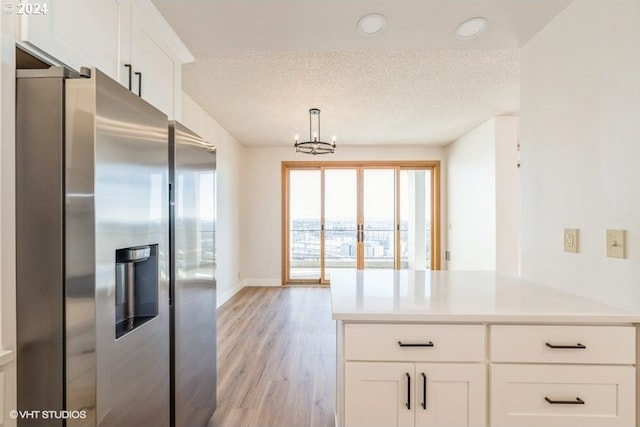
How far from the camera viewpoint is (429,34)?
193cm

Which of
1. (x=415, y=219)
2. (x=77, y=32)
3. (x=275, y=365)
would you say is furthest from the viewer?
(x=415, y=219)

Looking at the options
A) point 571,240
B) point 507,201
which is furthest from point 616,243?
point 507,201

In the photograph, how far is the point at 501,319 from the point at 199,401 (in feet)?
5.07

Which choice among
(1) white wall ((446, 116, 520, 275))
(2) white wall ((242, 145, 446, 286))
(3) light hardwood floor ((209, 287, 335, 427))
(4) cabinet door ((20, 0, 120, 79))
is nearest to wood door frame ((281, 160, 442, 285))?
(2) white wall ((242, 145, 446, 286))

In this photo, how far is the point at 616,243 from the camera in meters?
1.37

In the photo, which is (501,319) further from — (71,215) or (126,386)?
(71,215)

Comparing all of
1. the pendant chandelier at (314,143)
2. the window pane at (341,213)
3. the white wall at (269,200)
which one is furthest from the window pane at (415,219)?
the pendant chandelier at (314,143)

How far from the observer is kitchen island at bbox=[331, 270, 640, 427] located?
1238 mm

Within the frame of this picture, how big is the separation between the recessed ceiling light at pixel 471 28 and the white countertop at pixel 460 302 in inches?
54.7

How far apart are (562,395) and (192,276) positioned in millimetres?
1629

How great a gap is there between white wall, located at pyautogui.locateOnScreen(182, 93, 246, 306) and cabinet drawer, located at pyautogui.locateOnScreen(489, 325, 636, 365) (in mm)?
3601

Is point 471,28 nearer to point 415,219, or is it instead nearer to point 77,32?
point 77,32

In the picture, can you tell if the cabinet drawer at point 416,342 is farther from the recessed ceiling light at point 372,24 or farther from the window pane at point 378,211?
the window pane at point 378,211

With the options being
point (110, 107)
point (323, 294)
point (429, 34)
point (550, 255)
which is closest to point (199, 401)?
point (110, 107)
